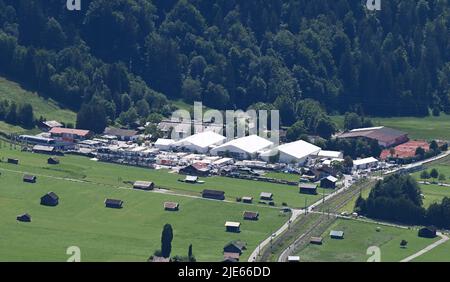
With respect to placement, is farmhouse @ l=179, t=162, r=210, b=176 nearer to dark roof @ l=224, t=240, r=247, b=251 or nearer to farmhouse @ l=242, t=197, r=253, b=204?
farmhouse @ l=242, t=197, r=253, b=204

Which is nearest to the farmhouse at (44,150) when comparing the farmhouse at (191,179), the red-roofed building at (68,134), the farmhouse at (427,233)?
the red-roofed building at (68,134)

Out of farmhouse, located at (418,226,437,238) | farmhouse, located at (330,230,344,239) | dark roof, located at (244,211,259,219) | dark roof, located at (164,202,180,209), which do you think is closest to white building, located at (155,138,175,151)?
dark roof, located at (164,202,180,209)

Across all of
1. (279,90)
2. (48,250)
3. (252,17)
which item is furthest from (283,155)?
(252,17)

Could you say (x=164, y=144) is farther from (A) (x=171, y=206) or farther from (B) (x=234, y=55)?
(B) (x=234, y=55)

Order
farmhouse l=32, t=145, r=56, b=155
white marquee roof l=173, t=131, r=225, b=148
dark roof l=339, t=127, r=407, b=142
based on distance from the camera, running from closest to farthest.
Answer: farmhouse l=32, t=145, r=56, b=155
white marquee roof l=173, t=131, r=225, b=148
dark roof l=339, t=127, r=407, b=142

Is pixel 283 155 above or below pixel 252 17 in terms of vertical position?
below

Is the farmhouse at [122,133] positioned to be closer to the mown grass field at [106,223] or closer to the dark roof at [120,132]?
the dark roof at [120,132]

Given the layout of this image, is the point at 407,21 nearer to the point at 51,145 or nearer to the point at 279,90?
the point at 279,90
